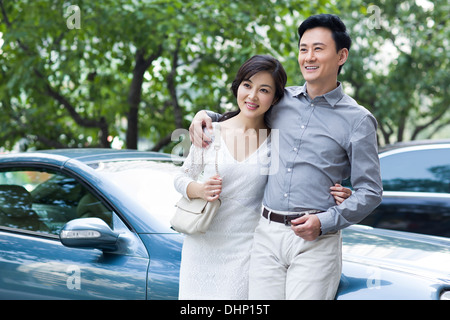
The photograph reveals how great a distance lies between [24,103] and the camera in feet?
26.5

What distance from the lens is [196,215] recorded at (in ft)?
7.17

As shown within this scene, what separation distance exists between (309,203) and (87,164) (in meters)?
1.49

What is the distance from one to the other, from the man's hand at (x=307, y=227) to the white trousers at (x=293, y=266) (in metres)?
0.05

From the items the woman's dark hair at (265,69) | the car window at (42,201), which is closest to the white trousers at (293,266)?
the woman's dark hair at (265,69)

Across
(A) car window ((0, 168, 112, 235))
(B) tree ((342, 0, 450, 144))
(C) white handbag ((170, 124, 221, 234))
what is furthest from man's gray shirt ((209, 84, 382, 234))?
(B) tree ((342, 0, 450, 144))

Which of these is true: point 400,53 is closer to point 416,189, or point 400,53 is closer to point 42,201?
point 416,189

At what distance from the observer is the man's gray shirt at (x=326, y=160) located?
1960mm

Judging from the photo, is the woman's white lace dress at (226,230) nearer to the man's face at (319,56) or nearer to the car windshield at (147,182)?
the man's face at (319,56)

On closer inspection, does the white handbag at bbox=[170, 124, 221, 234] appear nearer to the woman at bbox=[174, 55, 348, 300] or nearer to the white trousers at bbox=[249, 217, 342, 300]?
the woman at bbox=[174, 55, 348, 300]

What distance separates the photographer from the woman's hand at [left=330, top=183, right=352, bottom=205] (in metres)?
2.00

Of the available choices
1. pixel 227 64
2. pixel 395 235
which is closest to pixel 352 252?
pixel 395 235

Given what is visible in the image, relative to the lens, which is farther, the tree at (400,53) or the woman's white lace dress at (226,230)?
the tree at (400,53)

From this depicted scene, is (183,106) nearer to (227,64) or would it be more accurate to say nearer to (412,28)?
(227,64)

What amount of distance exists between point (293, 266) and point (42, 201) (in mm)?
2047
